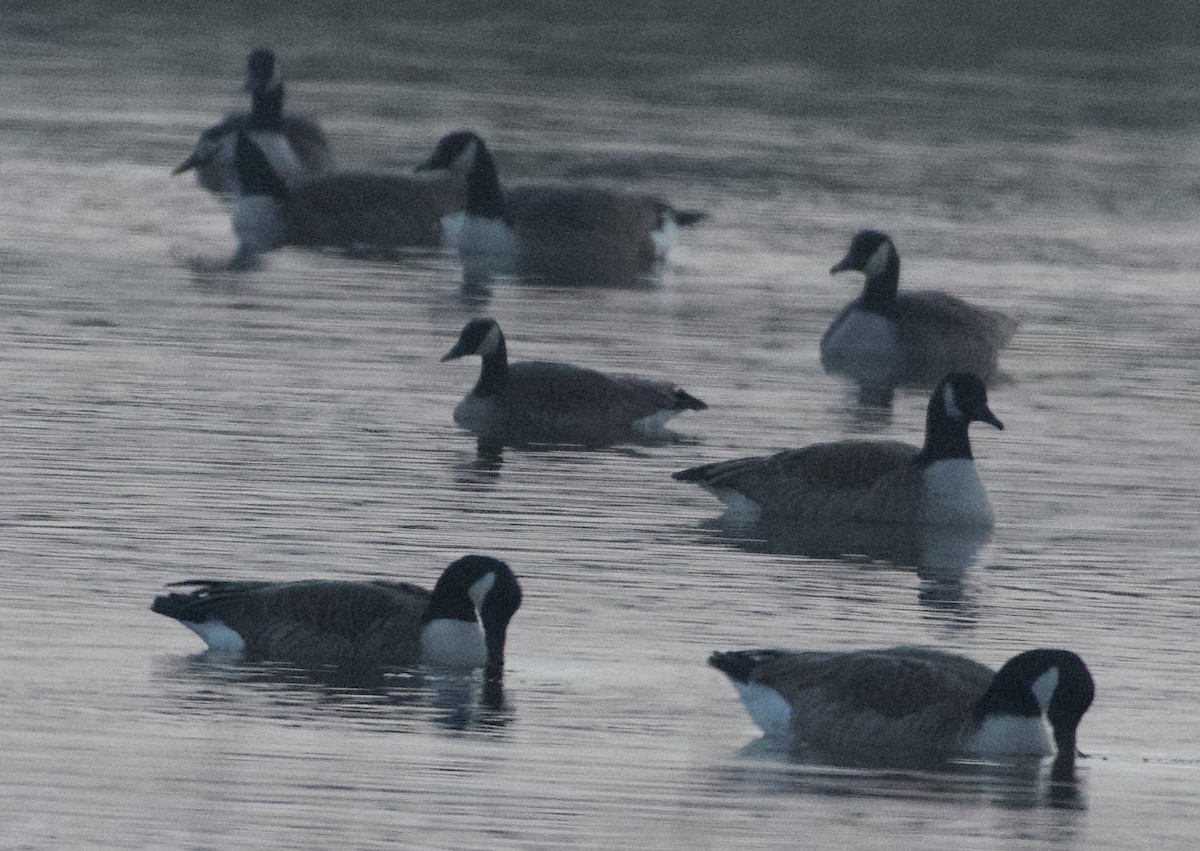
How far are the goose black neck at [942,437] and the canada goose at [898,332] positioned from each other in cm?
633

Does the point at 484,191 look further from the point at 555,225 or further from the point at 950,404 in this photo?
the point at 950,404

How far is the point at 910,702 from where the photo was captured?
1479 cm

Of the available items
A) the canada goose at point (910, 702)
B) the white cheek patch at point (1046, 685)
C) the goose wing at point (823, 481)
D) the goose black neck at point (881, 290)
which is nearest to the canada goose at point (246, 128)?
the goose black neck at point (881, 290)

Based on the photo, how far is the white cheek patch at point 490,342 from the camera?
79.1ft

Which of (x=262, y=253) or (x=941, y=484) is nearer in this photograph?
(x=941, y=484)

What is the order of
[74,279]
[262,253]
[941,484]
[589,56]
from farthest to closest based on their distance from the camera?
1. [589,56]
2. [262,253]
3. [74,279]
4. [941,484]

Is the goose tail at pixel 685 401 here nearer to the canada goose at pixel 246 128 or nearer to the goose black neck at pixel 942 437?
the goose black neck at pixel 942 437

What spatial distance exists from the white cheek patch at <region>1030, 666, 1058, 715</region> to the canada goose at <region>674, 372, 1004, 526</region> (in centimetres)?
598

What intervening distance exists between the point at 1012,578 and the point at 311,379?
27.7 feet

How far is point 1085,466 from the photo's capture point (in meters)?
22.9

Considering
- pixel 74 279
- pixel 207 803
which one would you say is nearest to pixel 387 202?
pixel 74 279

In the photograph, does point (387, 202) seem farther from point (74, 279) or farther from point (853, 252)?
point (853, 252)

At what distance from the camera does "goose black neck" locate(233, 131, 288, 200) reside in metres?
35.8

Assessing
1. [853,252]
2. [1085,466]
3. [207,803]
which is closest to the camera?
[207,803]
